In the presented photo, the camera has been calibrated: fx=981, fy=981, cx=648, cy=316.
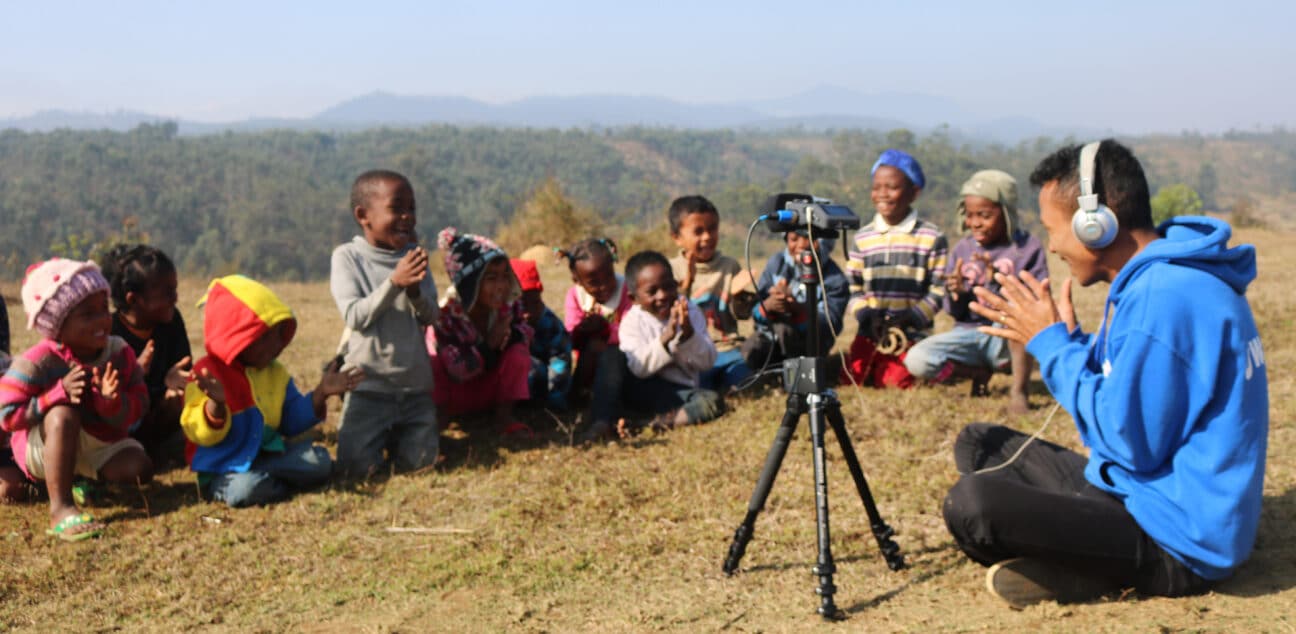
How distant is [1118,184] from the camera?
303 centimetres

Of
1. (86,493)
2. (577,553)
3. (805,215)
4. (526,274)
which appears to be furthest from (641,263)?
(86,493)

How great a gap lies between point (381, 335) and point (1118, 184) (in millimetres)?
3516

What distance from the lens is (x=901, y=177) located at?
621 cm

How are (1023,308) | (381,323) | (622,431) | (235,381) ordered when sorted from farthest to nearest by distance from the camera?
(622,431), (381,323), (235,381), (1023,308)

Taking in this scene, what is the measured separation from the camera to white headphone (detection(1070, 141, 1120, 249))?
298cm

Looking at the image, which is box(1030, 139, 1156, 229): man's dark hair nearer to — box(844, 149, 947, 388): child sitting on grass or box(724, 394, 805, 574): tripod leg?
box(724, 394, 805, 574): tripod leg

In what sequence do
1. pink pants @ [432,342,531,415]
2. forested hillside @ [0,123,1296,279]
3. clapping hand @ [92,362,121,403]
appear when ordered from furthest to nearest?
1. forested hillside @ [0,123,1296,279]
2. pink pants @ [432,342,531,415]
3. clapping hand @ [92,362,121,403]

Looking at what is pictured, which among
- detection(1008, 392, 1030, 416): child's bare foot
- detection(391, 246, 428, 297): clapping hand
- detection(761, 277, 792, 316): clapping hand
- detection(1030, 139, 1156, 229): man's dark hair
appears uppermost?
detection(1030, 139, 1156, 229): man's dark hair

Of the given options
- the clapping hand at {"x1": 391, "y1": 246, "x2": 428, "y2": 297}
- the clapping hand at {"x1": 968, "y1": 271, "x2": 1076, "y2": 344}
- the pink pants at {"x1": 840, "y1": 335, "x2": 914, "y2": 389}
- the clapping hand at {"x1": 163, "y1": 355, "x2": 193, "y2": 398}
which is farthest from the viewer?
the pink pants at {"x1": 840, "y1": 335, "x2": 914, "y2": 389}

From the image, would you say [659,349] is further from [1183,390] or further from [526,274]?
[1183,390]

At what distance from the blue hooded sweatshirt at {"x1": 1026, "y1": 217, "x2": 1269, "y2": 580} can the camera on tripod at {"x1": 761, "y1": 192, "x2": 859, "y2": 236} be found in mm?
720

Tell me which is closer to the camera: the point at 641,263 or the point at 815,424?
the point at 815,424

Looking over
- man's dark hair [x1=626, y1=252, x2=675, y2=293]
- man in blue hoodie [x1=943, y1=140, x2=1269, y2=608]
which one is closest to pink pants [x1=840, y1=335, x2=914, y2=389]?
man's dark hair [x1=626, y1=252, x2=675, y2=293]

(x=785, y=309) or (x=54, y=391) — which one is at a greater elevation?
(x=785, y=309)
